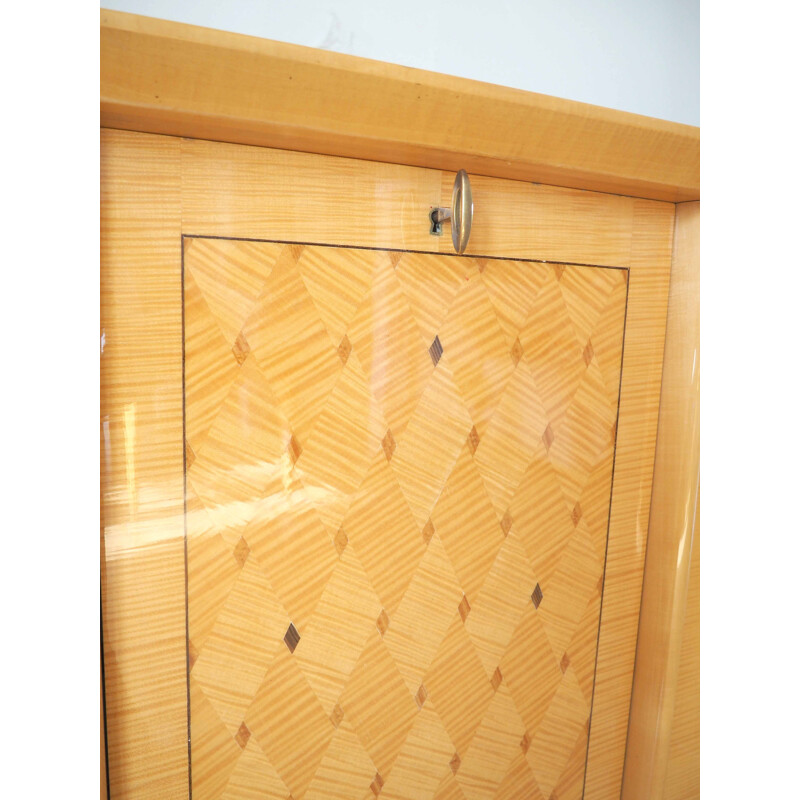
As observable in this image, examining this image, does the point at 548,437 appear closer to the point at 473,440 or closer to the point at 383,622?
the point at 473,440

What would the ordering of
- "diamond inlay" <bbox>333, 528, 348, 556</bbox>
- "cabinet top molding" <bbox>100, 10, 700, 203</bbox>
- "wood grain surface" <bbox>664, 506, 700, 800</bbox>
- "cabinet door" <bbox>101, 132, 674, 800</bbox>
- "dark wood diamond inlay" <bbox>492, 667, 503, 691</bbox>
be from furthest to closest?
"wood grain surface" <bbox>664, 506, 700, 800</bbox>, "dark wood diamond inlay" <bbox>492, 667, 503, 691</bbox>, "diamond inlay" <bbox>333, 528, 348, 556</bbox>, "cabinet door" <bbox>101, 132, 674, 800</bbox>, "cabinet top molding" <bbox>100, 10, 700, 203</bbox>

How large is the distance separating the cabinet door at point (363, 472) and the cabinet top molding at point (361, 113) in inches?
1.4

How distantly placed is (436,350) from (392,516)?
0.20 m

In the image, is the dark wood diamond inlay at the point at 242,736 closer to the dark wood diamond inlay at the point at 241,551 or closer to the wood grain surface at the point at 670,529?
the dark wood diamond inlay at the point at 241,551

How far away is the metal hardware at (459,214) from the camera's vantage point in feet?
2.35

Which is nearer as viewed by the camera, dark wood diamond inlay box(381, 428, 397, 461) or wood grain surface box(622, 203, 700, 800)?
dark wood diamond inlay box(381, 428, 397, 461)

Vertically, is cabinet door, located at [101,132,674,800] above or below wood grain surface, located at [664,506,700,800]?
above

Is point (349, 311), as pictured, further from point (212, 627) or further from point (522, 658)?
point (522, 658)

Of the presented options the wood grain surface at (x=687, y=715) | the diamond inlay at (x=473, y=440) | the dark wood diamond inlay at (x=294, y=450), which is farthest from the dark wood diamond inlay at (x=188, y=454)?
the wood grain surface at (x=687, y=715)

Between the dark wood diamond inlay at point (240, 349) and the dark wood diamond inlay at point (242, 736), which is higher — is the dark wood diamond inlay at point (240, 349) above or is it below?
above

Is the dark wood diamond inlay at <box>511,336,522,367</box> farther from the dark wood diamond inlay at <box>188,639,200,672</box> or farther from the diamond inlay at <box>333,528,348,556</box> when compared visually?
the dark wood diamond inlay at <box>188,639,200,672</box>

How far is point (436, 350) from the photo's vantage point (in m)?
0.79

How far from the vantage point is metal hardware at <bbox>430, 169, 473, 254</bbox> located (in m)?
0.72

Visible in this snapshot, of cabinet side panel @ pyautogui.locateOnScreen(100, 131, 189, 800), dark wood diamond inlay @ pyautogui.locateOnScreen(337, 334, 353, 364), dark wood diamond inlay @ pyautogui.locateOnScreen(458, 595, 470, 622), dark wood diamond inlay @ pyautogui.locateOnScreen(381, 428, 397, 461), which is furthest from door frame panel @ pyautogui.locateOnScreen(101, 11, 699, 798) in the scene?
dark wood diamond inlay @ pyautogui.locateOnScreen(458, 595, 470, 622)
